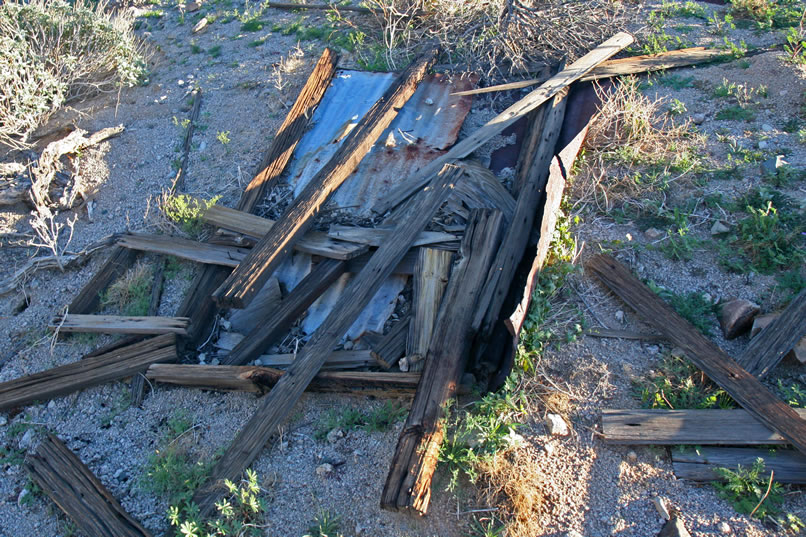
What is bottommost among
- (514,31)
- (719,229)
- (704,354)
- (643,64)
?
(704,354)

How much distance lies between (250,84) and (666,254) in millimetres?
4891

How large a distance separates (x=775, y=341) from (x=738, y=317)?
25 centimetres

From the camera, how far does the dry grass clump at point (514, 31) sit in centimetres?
616

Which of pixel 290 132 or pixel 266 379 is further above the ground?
pixel 290 132

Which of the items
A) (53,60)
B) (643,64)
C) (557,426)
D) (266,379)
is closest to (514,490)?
(557,426)

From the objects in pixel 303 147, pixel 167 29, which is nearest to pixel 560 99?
pixel 303 147

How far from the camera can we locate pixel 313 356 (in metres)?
3.83

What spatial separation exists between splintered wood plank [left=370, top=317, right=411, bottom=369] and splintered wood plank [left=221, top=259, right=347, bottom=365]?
594 millimetres

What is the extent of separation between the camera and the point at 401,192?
4.88 meters

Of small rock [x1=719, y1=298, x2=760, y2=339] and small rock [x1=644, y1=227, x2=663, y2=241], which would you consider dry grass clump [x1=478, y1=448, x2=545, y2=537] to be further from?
small rock [x1=644, y1=227, x2=663, y2=241]

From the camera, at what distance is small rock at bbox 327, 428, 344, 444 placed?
3662 mm

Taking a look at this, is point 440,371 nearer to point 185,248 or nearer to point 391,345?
point 391,345

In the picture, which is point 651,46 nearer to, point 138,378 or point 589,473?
point 589,473

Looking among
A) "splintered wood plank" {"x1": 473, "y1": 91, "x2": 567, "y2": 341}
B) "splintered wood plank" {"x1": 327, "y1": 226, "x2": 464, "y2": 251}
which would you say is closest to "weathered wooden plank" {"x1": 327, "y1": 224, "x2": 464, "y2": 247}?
"splintered wood plank" {"x1": 327, "y1": 226, "x2": 464, "y2": 251}
